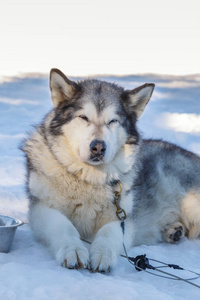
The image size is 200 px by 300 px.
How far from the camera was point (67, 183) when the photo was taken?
391 cm

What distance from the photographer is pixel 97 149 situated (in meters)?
3.57

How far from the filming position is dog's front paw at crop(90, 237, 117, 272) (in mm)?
3209

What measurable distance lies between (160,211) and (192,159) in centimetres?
108

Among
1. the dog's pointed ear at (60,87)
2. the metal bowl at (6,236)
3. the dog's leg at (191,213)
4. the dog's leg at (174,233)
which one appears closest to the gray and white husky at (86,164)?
the dog's pointed ear at (60,87)

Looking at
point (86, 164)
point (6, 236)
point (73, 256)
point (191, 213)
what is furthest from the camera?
point (191, 213)

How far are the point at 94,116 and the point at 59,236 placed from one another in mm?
1161

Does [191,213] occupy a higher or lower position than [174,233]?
higher

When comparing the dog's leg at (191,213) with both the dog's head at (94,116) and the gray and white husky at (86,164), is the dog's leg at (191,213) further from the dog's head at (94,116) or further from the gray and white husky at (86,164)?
the dog's head at (94,116)

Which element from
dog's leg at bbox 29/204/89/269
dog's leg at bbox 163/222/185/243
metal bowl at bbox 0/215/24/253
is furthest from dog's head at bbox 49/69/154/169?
dog's leg at bbox 163/222/185/243

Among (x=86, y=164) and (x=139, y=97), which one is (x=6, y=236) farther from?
(x=139, y=97)

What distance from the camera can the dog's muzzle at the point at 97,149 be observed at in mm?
3561

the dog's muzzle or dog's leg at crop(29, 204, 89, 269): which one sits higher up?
the dog's muzzle

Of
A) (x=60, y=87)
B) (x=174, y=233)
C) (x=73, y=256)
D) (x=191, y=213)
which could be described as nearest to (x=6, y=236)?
(x=73, y=256)

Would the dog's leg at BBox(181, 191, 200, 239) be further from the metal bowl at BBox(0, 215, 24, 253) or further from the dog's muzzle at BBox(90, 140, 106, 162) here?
the metal bowl at BBox(0, 215, 24, 253)
